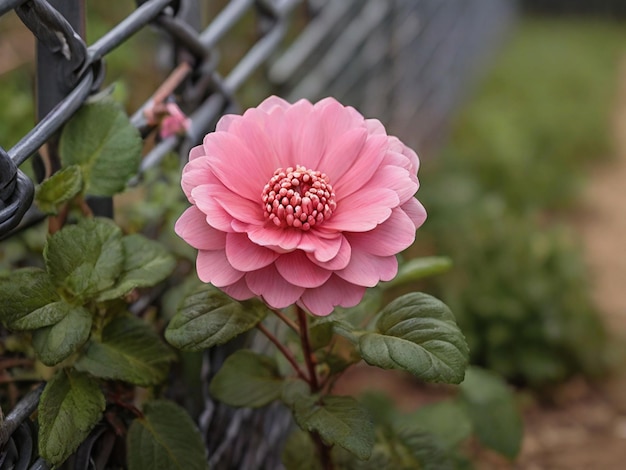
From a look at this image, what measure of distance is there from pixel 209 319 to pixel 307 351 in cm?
13

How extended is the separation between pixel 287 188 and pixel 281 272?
3.5 inches

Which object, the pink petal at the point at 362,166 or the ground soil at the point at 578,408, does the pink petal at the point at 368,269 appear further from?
the ground soil at the point at 578,408

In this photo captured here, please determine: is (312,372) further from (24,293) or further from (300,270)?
(24,293)

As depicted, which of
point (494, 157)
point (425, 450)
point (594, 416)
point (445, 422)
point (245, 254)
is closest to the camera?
point (245, 254)

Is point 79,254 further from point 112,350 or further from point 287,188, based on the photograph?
point 287,188

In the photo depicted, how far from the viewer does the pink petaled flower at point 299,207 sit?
2.38 ft

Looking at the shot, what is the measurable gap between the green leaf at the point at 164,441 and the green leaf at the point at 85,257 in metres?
0.18

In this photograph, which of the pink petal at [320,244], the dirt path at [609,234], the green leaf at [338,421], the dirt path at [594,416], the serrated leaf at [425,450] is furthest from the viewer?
the dirt path at [609,234]

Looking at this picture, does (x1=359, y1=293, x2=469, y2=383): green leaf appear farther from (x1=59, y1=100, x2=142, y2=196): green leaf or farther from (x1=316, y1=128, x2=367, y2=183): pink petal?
(x1=59, y1=100, x2=142, y2=196): green leaf

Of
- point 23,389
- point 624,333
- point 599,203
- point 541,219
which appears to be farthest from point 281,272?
point 599,203

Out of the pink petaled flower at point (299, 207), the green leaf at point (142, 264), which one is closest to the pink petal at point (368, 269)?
the pink petaled flower at point (299, 207)

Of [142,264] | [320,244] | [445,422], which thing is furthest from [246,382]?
[445,422]

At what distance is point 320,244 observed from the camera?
0.73 metres

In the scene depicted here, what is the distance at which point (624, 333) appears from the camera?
2.16 m
